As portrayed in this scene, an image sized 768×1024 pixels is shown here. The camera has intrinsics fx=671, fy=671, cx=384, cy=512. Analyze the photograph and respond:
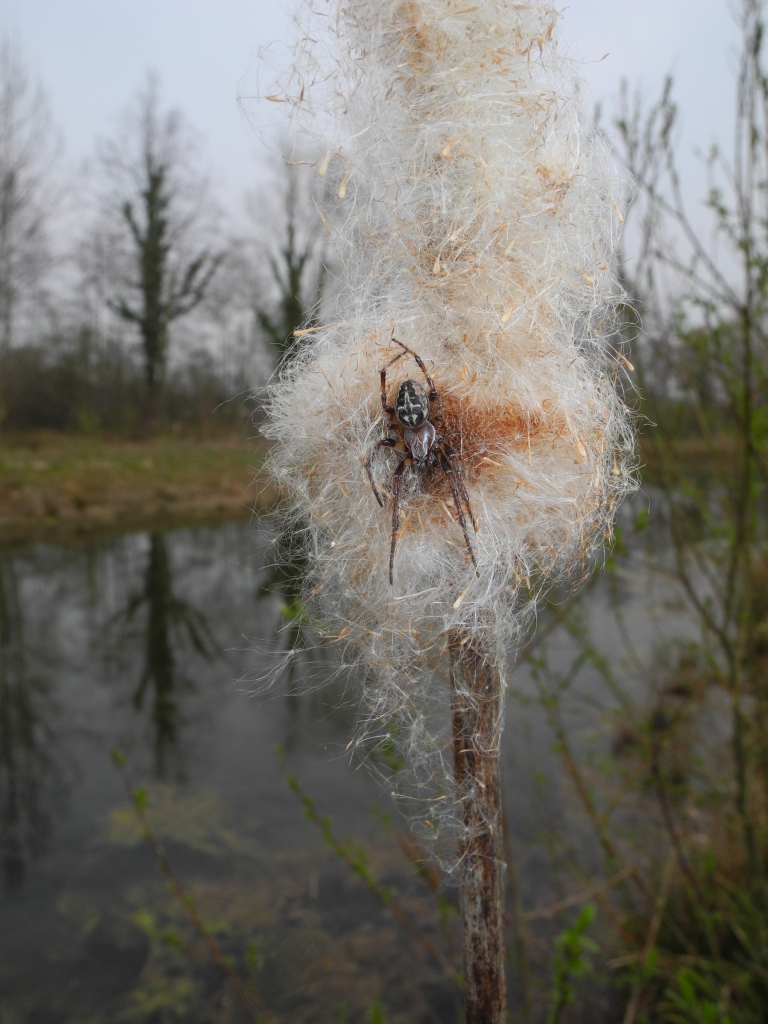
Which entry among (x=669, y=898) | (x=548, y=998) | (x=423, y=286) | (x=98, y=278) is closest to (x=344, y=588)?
(x=423, y=286)

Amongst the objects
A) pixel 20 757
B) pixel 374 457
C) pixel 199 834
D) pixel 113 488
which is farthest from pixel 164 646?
pixel 374 457

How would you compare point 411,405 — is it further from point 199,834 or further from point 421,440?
point 199,834

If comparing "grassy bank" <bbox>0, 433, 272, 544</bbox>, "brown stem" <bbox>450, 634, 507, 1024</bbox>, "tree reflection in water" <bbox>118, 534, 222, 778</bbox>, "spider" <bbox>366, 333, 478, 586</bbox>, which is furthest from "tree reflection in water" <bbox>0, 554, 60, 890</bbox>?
"spider" <bbox>366, 333, 478, 586</bbox>

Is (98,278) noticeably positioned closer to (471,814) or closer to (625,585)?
(625,585)

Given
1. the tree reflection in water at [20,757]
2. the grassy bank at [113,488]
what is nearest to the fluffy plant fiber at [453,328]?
the tree reflection in water at [20,757]

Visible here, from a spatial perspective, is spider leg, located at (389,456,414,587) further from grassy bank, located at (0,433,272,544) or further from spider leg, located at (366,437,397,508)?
grassy bank, located at (0,433,272,544)

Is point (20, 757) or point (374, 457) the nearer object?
point (374, 457)
